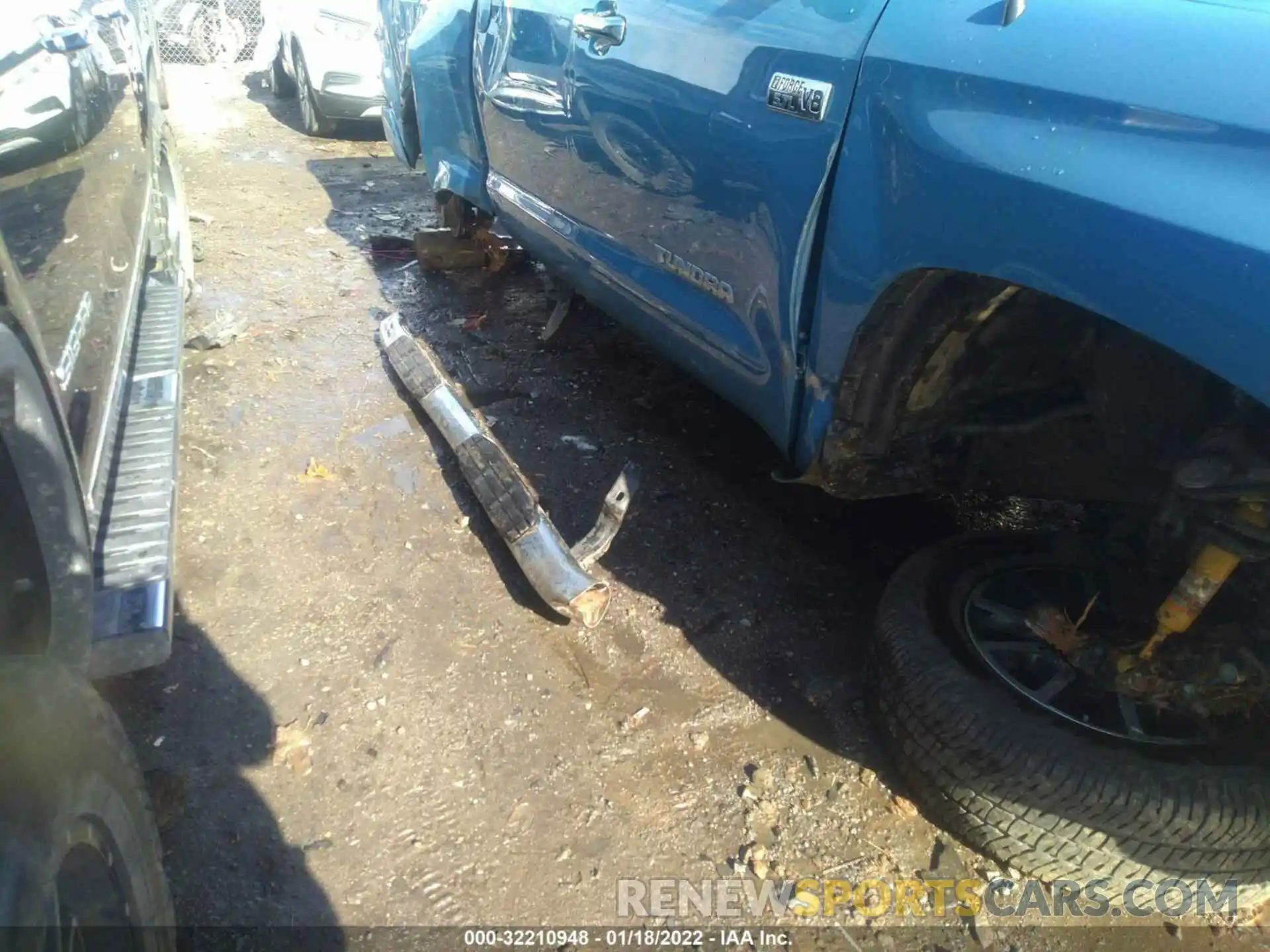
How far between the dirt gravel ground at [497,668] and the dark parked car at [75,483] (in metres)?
0.46

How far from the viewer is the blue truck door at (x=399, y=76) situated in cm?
434

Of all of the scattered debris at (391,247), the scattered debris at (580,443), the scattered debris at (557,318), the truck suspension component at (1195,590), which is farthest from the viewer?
the scattered debris at (391,247)

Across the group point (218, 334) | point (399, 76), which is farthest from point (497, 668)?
point (399, 76)

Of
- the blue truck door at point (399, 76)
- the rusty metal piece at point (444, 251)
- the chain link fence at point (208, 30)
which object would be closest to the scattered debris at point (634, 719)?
the rusty metal piece at point (444, 251)

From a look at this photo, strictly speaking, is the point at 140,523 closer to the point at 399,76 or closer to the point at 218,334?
the point at 218,334

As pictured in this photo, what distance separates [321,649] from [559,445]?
1.25m

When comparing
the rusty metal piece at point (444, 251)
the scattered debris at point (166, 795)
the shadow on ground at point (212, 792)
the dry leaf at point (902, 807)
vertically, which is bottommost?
the shadow on ground at point (212, 792)

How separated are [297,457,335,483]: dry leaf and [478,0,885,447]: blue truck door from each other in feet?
3.66

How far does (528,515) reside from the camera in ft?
8.84

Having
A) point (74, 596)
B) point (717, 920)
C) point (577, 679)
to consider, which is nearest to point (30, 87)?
point (74, 596)

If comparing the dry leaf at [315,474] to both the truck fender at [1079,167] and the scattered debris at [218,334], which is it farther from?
A: the truck fender at [1079,167]

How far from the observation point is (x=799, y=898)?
74.5 inches

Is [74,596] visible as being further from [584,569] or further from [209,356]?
[209,356]

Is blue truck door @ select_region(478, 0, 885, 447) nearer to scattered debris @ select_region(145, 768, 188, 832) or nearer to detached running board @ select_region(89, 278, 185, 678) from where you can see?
detached running board @ select_region(89, 278, 185, 678)
